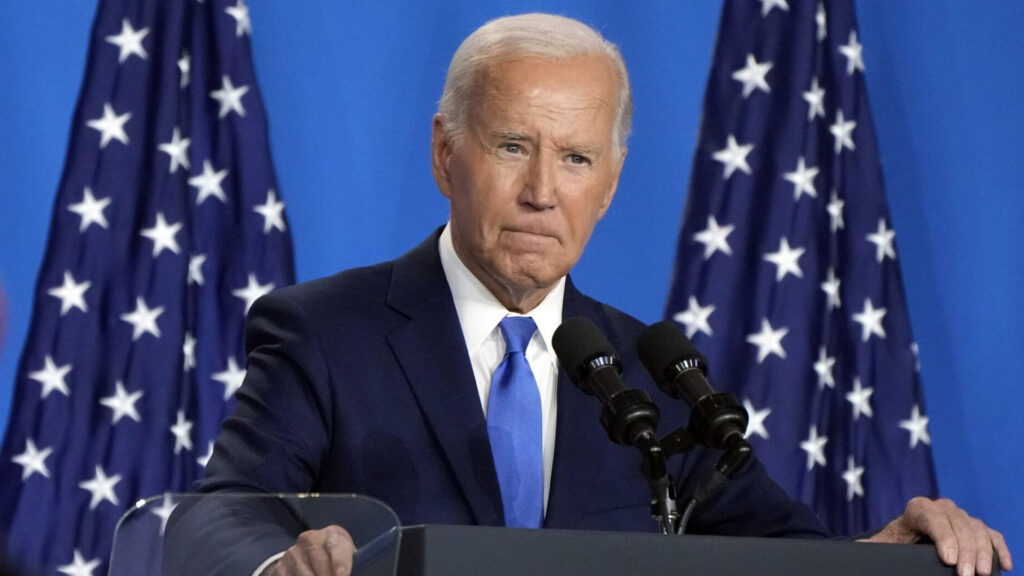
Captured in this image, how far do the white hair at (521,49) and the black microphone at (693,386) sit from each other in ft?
2.31

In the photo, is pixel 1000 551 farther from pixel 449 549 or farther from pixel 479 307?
pixel 479 307

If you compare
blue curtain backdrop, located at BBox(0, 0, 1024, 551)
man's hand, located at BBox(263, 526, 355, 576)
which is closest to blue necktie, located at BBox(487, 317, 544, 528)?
man's hand, located at BBox(263, 526, 355, 576)

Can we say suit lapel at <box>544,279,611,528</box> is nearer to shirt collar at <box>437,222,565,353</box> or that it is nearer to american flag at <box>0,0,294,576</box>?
shirt collar at <box>437,222,565,353</box>

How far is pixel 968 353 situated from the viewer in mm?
3891

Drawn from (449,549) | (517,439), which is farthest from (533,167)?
(449,549)

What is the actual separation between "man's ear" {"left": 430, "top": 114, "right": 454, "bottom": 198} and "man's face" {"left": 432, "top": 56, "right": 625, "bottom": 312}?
0.33 ft

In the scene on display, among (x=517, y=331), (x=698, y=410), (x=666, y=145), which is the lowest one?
(x=698, y=410)

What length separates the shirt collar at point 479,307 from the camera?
7.94 feet

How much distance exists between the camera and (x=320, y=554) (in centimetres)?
126

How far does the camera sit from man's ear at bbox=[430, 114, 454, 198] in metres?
2.54

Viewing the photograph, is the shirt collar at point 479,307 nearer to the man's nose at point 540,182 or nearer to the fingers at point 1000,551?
the man's nose at point 540,182

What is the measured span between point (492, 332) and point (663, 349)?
0.61 metres

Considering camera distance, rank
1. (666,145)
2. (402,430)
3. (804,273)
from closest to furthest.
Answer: (402,430) < (804,273) < (666,145)

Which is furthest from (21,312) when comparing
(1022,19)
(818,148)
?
(1022,19)
